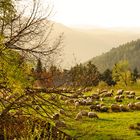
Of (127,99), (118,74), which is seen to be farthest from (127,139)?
(118,74)

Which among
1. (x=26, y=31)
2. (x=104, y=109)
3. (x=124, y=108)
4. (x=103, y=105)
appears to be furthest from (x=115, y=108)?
(x=26, y=31)

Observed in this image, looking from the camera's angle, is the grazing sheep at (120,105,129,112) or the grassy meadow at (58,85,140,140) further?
the grazing sheep at (120,105,129,112)

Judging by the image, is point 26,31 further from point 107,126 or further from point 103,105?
point 103,105

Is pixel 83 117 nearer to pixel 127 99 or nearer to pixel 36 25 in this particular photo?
pixel 127 99

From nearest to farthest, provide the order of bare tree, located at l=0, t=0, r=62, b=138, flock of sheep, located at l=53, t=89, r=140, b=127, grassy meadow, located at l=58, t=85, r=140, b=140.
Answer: bare tree, located at l=0, t=0, r=62, b=138 < grassy meadow, located at l=58, t=85, r=140, b=140 < flock of sheep, located at l=53, t=89, r=140, b=127

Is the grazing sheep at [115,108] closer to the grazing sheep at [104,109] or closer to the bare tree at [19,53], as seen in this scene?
the grazing sheep at [104,109]

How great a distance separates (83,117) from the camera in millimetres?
26453

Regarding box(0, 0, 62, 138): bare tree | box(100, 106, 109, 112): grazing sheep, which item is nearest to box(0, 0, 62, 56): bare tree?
box(0, 0, 62, 138): bare tree

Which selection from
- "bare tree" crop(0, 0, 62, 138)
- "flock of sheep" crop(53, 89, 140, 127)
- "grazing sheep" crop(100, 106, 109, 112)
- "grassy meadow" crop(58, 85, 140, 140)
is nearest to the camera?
"bare tree" crop(0, 0, 62, 138)

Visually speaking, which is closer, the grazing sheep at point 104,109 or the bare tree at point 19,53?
the bare tree at point 19,53

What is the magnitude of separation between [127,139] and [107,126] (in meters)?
3.09

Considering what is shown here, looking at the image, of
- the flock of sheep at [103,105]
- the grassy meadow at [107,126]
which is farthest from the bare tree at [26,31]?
the flock of sheep at [103,105]

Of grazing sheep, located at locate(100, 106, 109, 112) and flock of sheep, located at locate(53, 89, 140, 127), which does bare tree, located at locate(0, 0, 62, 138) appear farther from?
grazing sheep, located at locate(100, 106, 109, 112)

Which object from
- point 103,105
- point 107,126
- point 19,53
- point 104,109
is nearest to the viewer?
point 19,53
